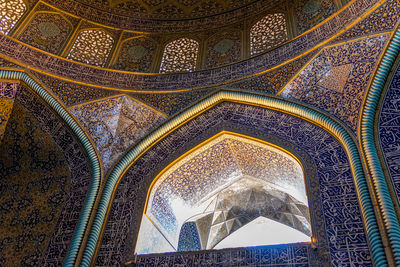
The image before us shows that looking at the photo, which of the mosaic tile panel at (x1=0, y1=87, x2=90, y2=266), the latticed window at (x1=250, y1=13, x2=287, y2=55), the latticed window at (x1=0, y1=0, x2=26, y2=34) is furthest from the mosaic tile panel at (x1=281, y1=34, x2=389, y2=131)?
the latticed window at (x1=0, y1=0, x2=26, y2=34)

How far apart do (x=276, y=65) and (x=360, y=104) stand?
1512 mm

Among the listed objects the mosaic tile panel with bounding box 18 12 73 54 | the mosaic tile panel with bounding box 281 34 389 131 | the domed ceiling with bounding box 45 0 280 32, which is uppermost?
the domed ceiling with bounding box 45 0 280 32

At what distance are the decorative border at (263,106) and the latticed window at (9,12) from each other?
3092 mm

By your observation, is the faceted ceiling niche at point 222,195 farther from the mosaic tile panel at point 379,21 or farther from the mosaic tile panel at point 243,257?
the mosaic tile panel at point 379,21

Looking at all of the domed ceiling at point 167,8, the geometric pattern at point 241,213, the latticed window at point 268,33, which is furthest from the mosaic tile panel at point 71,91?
the geometric pattern at point 241,213

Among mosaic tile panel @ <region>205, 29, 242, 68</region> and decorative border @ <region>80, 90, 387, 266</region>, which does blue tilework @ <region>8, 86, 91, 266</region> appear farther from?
mosaic tile panel @ <region>205, 29, 242, 68</region>

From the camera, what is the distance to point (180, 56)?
711 centimetres

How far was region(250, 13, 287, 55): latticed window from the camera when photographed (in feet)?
21.1

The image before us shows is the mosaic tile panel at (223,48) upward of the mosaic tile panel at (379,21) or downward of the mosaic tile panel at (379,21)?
upward

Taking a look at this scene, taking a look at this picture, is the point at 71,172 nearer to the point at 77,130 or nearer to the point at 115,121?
the point at 77,130

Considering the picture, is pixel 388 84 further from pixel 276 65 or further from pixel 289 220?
pixel 289 220

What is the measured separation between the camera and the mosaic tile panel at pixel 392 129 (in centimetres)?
405

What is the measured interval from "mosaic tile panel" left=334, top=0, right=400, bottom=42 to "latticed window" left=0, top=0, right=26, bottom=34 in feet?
17.7

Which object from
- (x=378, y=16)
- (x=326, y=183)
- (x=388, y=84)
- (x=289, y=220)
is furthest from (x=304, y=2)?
(x=289, y=220)
